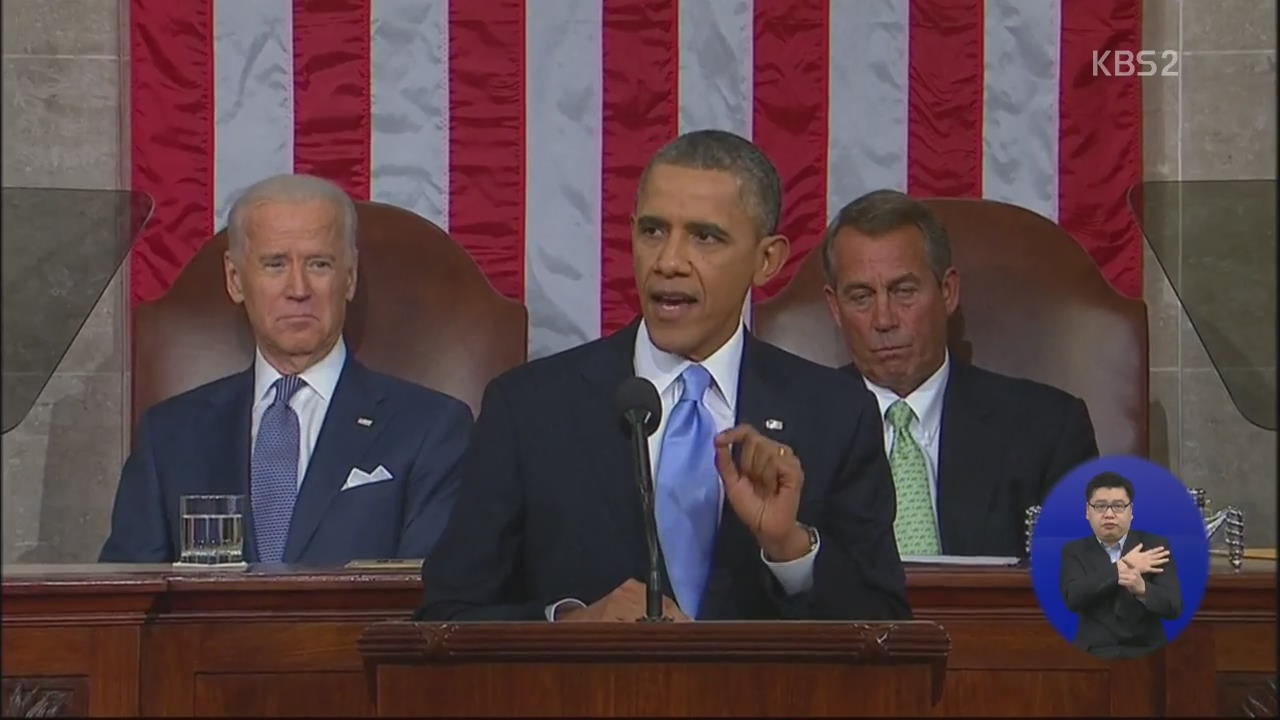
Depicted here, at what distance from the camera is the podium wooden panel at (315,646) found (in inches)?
139

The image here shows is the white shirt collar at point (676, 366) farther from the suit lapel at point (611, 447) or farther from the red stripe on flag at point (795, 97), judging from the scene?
the red stripe on flag at point (795, 97)

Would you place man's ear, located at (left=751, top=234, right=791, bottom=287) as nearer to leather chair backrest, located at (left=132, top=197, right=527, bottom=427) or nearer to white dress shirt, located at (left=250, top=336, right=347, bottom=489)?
white dress shirt, located at (left=250, top=336, right=347, bottom=489)

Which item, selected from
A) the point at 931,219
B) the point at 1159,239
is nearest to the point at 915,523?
the point at 931,219

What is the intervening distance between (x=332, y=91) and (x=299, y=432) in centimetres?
122

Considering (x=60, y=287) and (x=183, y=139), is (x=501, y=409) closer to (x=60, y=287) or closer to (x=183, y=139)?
(x=60, y=287)

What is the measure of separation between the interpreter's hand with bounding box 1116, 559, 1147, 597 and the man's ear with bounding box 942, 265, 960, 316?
236 cm

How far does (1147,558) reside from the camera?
2.63 meters

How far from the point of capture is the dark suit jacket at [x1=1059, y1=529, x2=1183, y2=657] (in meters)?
2.58

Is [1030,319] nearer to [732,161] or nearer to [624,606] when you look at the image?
[732,161]

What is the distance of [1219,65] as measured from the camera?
576 cm

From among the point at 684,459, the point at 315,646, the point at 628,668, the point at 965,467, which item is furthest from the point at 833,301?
the point at 628,668

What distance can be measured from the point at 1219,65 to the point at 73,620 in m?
3.55

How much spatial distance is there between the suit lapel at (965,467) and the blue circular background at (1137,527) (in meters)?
2.00

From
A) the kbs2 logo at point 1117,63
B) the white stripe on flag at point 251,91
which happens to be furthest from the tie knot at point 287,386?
the kbs2 logo at point 1117,63
